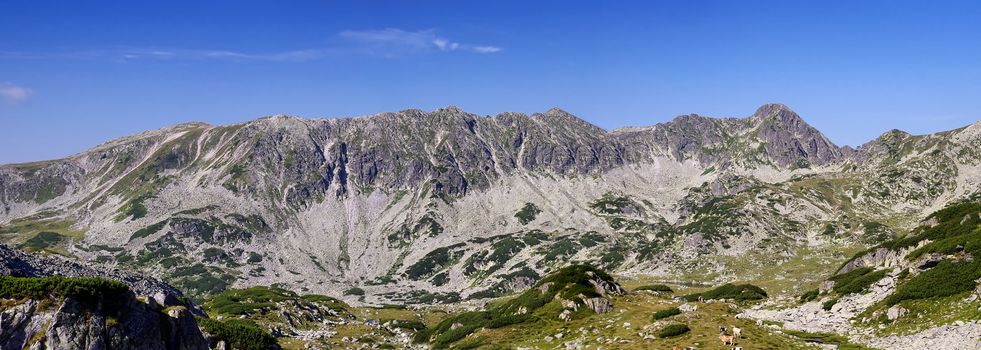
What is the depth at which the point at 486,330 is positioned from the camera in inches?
3570

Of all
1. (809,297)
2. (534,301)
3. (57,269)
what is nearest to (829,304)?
(809,297)

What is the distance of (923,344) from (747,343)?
14.0 meters

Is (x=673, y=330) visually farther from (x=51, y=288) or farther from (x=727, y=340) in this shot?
(x=51, y=288)

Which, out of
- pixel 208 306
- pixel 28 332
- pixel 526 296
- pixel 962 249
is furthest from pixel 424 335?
pixel 962 249

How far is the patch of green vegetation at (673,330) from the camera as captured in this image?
65125 mm

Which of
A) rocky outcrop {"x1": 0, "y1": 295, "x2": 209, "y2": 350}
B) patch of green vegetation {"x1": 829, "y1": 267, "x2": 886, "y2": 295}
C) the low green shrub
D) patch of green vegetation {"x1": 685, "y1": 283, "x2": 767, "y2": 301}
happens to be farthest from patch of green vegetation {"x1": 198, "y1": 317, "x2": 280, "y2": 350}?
patch of green vegetation {"x1": 829, "y1": 267, "x2": 886, "y2": 295}

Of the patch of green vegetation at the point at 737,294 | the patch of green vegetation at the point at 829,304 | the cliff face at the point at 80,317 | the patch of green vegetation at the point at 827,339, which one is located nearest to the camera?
the cliff face at the point at 80,317

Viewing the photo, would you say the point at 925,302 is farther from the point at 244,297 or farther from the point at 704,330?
the point at 244,297

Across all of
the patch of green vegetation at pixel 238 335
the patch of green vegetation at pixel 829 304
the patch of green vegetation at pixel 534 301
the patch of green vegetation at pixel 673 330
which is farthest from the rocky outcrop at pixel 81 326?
the patch of green vegetation at pixel 829 304

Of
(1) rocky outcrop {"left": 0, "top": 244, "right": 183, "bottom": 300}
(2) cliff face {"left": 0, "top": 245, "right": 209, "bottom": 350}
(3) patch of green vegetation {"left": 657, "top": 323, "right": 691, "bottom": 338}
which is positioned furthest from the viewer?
(1) rocky outcrop {"left": 0, "top": 244, "right": 183, "bottom": 300}

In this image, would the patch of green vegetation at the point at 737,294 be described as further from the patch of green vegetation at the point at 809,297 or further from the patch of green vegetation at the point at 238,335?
the patch of green vegetation at the point at 238,335

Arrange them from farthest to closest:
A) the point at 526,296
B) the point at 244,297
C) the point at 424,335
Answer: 1. the point at 244,297
2. the point at 424,335
3. the point at 526,296

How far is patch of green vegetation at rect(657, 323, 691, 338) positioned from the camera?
214 feet

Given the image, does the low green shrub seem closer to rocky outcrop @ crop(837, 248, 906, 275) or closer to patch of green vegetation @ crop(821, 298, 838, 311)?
patch of green vegetation @ crop(821, 298, 838, 311)
